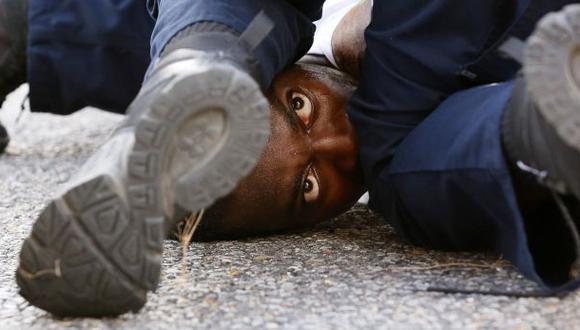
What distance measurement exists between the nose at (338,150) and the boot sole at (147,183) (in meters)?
0.40

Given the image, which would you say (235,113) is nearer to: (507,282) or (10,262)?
(507,282)

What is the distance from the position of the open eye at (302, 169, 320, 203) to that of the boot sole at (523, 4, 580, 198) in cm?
50

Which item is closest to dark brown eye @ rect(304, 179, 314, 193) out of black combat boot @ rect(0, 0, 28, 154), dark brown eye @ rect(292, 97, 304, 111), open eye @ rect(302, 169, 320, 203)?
open eye @ rect(302, 169, 320, 203)

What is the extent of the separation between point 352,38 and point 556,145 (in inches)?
25.4

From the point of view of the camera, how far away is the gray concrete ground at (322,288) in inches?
37.1

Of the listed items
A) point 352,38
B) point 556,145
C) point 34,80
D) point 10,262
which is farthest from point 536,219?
point 34,80

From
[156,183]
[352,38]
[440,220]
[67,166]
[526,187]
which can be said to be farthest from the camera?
[67,166]

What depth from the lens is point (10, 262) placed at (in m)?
1.21

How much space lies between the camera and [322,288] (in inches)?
41.6

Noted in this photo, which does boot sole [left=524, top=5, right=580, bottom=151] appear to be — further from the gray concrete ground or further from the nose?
the nose

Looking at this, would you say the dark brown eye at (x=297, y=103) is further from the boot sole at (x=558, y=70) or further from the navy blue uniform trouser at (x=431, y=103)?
the boot sole at (x=558, y=70)

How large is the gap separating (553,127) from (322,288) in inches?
12.9

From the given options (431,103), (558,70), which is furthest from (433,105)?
(558,70)

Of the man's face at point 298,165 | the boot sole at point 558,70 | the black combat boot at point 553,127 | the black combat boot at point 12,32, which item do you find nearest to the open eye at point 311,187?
the man's face at point 298,165
